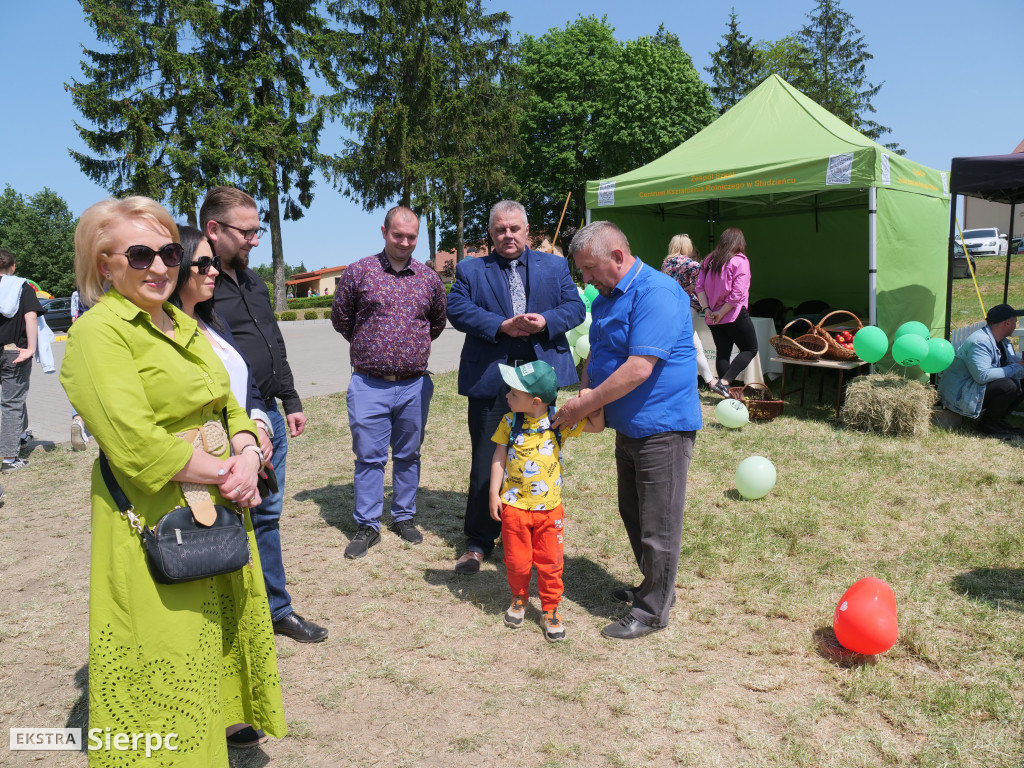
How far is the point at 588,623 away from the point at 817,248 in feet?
33.9

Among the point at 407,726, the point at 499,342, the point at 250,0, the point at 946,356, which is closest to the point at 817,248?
the point at 946,356

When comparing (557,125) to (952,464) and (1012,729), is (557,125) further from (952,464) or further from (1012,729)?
(1012,729)

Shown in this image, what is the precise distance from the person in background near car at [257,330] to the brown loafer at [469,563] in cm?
92

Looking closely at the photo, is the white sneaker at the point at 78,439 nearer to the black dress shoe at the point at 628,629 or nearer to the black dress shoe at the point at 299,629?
the black dress shoe at the point at 299,629

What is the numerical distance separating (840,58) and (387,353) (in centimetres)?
3812

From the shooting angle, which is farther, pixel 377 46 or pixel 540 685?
pixel 377 46

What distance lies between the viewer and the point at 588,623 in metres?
3.33

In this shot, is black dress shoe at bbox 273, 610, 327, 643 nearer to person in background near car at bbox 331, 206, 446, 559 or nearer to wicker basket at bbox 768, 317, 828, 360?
person in background near car at bbox 331, 206, 446, 559

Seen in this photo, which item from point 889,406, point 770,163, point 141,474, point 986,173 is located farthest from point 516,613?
point 770,163

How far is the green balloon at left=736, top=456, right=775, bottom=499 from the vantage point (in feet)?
15.6

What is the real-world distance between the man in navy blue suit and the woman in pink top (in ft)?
12.8

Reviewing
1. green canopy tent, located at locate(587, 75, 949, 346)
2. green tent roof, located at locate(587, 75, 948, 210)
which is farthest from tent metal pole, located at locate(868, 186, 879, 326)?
green tent roof, located at locate(587, 75, 948, 210)

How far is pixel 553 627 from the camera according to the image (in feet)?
10.4

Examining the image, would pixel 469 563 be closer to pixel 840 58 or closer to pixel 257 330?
pixel 257 330
